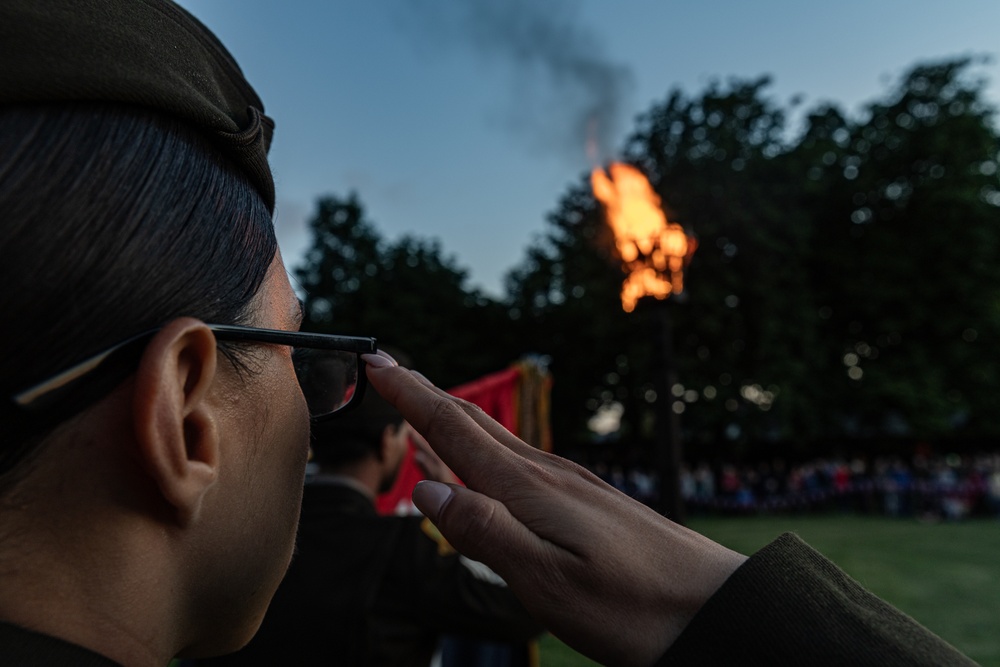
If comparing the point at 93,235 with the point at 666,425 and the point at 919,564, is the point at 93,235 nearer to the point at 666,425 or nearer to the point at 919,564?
the point at 666,425

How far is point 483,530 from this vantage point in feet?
3.08

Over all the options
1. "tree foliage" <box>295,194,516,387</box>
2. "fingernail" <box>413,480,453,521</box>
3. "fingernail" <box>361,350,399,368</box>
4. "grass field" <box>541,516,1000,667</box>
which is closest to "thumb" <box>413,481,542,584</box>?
"fingernail" <box>413,480,453,521</box>

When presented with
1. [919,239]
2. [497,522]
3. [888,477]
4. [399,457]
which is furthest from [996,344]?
[497,522]

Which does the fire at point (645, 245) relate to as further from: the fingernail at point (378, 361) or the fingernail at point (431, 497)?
the fingernail at point (431, 497)

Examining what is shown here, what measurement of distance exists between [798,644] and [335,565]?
82.5 inches

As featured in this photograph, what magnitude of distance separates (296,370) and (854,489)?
24088 mm

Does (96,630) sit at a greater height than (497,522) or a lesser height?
lesser

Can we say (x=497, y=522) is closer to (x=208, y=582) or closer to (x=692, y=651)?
(x=692, y=651)

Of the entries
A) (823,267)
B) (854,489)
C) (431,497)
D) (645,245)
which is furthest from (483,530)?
(823,267)

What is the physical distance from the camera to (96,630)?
846 millimetres

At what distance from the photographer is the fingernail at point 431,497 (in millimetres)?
979

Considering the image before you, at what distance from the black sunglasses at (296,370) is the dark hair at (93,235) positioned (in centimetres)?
2

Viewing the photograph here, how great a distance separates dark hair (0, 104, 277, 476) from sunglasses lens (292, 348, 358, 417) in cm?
25

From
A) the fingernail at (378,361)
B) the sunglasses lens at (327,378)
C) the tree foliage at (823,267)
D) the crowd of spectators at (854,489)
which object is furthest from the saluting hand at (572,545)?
the tree foliage at (823,267)
